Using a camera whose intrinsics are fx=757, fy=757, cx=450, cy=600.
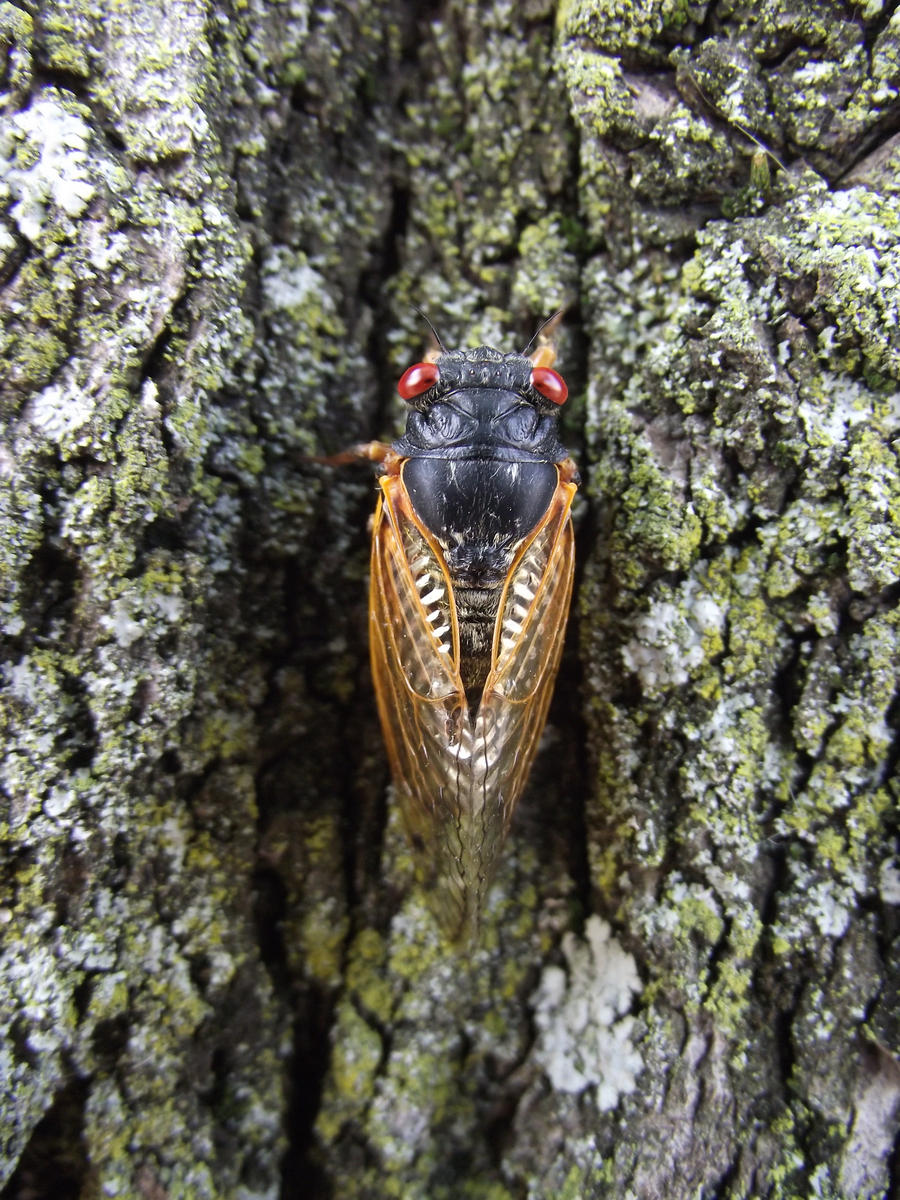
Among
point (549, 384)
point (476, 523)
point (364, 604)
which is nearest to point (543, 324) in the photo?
point (549, 384)

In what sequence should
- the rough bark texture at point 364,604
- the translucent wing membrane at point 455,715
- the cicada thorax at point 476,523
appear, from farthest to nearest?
the cicada thorax at point 476,523 → the translucent wing membrane at point 455,715 → the rough bark texture at point 364,604

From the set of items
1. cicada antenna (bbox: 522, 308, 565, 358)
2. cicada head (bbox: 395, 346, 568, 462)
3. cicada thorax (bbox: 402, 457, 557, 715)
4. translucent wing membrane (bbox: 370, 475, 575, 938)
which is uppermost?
cicada antenna (bbox: 522, 308, 565, 358)

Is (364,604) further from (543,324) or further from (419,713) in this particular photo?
(543,324)

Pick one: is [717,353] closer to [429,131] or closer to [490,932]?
[429,131]

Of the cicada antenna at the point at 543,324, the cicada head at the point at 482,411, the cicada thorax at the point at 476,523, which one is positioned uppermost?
the cicada antenna at the point at 543,324

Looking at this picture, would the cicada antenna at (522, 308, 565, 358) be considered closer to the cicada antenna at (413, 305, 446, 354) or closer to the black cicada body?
the black cicada body

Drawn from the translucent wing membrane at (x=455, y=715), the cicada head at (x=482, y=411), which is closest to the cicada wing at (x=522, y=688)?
the translucent wing membrane at (x=455, y=715)

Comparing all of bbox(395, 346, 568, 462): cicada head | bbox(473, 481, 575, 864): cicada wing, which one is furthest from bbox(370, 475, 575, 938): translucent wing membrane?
bbox(395, 346, 568, 462): cicada head

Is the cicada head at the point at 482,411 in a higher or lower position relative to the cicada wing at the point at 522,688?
higher

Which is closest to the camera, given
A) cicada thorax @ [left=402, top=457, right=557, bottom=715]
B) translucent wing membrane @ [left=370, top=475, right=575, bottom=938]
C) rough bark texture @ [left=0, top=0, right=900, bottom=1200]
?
rough bark texture @ [left=0, top=0, right=900, bottom=1200]

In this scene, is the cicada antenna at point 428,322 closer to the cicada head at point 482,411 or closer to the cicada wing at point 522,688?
the cicada head at point 482,411
